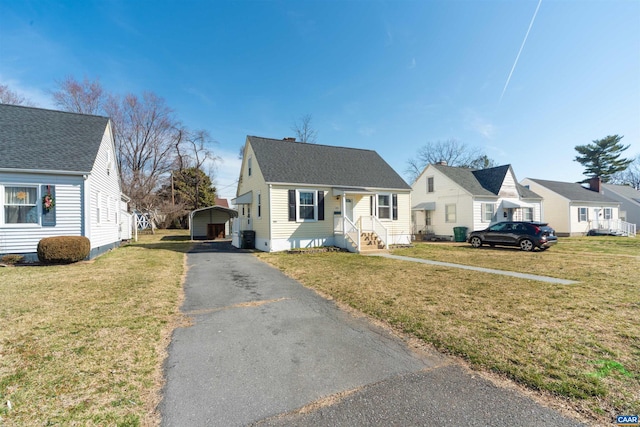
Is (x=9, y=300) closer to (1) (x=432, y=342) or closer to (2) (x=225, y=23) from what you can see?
(1) (x=432, y=342)

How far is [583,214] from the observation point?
2808 centimetres

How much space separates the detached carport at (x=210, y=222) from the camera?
2581 centimetres

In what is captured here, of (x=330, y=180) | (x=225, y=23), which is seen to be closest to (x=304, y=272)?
(x=330, y=180)

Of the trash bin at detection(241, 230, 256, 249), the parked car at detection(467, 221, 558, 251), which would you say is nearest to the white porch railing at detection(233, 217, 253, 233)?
the trash bin at detection(241, 230, 256, 249)

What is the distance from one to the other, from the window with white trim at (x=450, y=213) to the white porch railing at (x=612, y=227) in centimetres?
1659

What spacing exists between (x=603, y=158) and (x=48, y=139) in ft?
225

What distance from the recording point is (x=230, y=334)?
4.51m

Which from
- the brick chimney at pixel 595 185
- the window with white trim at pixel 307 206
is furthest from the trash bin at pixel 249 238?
the brick chimney at pixel 595 185

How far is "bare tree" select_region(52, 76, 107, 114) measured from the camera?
28000 millimetres

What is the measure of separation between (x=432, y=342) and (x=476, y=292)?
3301 mm

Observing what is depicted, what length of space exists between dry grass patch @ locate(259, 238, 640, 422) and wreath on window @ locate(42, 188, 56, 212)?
31.8 ft

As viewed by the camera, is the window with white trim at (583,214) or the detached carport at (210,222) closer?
the detached carport at (210,222)

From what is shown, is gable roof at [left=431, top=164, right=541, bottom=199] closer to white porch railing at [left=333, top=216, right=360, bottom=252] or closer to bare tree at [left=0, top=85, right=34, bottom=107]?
white porch railing at [left=333, top=216, right=360, bottom=252]

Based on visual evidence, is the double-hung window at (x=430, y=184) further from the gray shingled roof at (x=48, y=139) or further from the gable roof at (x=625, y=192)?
the gable roof at (x=625, y=192)
